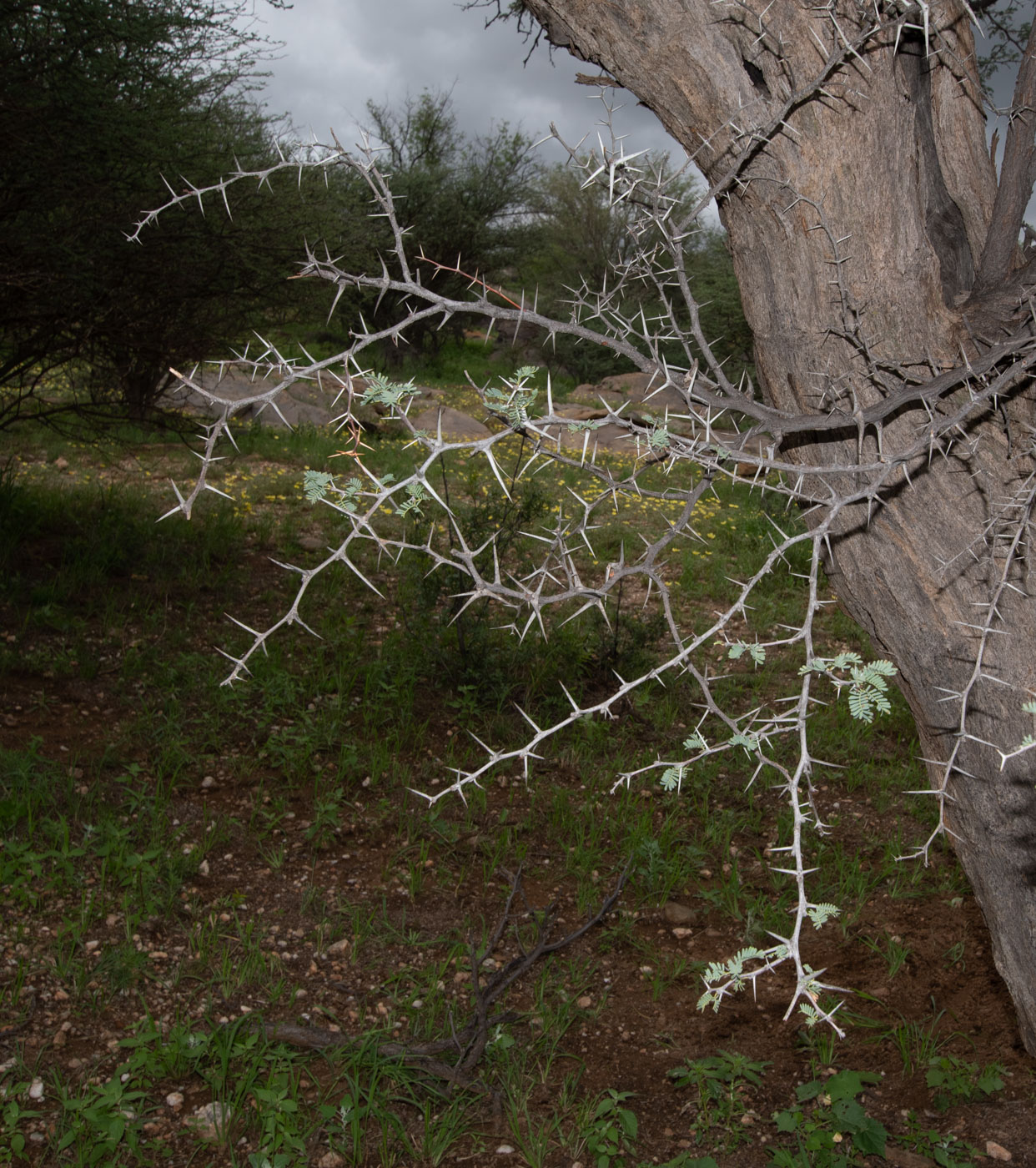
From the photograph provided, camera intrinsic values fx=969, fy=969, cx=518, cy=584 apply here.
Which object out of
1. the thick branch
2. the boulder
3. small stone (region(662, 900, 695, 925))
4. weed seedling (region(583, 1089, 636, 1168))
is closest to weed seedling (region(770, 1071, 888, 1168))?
weed seedling (region(583, 1089, 636, 1168))

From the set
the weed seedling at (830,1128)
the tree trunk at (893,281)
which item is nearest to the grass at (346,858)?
the weed seedling at (830,1128)

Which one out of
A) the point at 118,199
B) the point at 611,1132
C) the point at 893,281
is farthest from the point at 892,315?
the point at 118,199

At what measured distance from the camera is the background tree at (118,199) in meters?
4.41

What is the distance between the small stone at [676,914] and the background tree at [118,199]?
11.9ft

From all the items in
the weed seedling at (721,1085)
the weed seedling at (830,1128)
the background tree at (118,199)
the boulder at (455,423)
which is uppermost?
the background tree at (118,199)

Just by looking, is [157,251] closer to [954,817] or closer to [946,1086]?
[954,817]

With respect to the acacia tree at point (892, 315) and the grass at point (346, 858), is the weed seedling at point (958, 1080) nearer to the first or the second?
the grass at point (346, 858)

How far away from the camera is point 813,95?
7.38 ft

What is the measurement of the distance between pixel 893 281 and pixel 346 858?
2593 millimetres

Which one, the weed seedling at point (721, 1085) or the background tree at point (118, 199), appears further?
the background tree at point (118, 199)

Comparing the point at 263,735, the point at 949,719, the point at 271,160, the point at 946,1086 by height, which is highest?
the point at 271,160

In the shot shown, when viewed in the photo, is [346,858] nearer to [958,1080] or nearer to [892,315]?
[958,1080]

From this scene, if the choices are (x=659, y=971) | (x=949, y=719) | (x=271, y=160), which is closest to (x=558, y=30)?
(x=949, y=719)

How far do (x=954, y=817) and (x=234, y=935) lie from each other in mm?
2148
